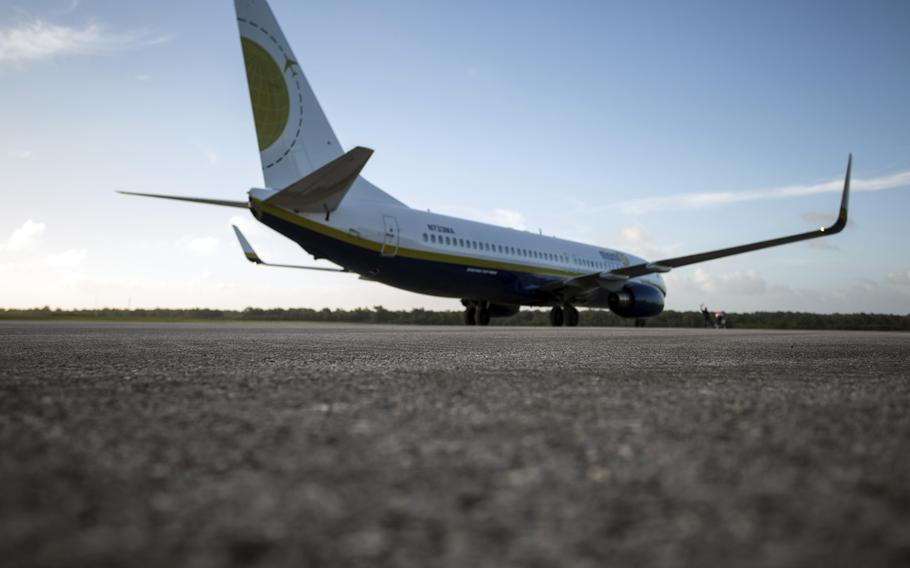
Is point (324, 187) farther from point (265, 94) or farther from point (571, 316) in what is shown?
point (571, 316)

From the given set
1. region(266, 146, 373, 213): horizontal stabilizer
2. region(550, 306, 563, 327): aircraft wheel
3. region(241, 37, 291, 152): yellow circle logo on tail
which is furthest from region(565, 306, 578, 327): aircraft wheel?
region(241, 37, 291, 152): yellow circle logo on tail

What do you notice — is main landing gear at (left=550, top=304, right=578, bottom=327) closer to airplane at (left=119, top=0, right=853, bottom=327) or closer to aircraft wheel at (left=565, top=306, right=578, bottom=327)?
aircraft wheel at (left=565, top=306, right=578, bottom=327)

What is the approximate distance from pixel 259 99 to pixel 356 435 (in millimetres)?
12103

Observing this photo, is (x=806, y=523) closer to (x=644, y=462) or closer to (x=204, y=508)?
(x=644, y=462)

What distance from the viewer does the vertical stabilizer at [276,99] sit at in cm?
1177

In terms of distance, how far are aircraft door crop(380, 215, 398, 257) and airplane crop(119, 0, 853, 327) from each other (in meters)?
0.02

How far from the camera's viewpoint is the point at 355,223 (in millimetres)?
12055

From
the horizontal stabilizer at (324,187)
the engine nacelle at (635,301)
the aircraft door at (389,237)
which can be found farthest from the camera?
the engine nacelle at (635,301)

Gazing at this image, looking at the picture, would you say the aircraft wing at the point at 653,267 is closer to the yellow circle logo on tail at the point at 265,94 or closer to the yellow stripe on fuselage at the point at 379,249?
the yellow stripe on fuselage at the point at 379,249

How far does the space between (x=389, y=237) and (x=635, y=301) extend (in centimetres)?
762

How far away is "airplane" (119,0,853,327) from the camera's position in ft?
35.8

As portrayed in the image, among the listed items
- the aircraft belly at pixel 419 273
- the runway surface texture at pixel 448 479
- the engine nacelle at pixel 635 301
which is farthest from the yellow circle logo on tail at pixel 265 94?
the runway surface texture at pixel 448 479

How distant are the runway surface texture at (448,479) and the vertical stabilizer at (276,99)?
10.8 m

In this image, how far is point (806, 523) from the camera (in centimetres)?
60
